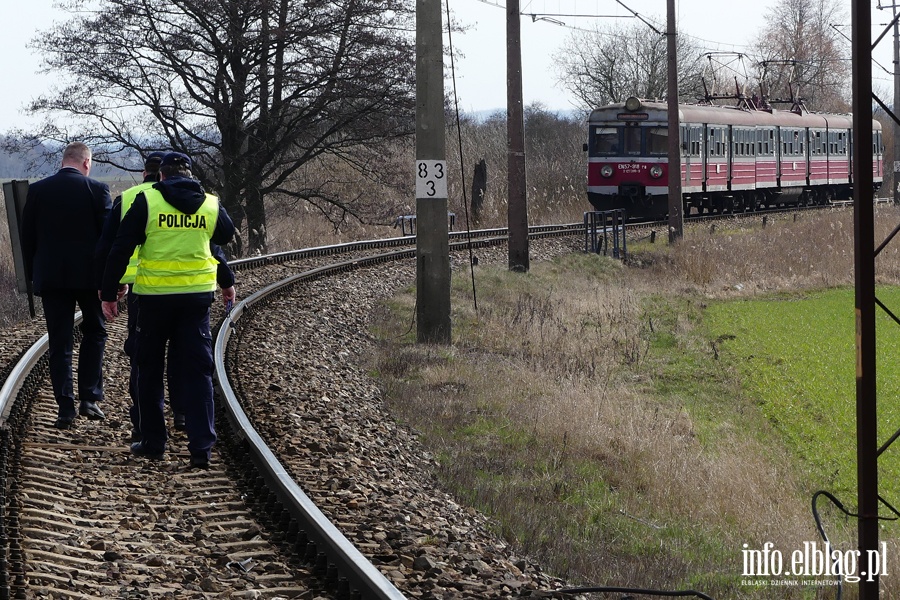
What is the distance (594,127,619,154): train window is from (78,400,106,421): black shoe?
2472cm

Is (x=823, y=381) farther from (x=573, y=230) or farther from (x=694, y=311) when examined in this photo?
(x=573, y=230)

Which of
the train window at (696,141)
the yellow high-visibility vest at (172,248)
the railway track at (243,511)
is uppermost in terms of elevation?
the train window at (696,141)

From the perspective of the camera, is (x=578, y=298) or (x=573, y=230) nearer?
(x=578, y=298)

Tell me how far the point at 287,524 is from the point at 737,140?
1218 inches

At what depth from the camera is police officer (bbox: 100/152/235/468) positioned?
6840 millimetres

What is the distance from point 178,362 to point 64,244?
1.40m

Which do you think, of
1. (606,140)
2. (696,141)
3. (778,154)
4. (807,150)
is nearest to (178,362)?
(606,140)

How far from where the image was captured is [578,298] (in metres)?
19.8

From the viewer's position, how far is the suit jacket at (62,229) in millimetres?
7820

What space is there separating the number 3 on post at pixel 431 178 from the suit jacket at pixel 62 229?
5.55 meters

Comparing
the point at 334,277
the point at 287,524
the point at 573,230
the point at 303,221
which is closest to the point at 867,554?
the point at 287,524

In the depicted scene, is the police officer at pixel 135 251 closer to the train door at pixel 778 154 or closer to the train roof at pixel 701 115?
the train roof at pixel 701 115

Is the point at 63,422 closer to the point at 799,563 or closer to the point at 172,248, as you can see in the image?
the point at 172,248

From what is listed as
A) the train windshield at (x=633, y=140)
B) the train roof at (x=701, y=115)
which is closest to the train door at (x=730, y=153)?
the train roof at (x=701, y=115)
